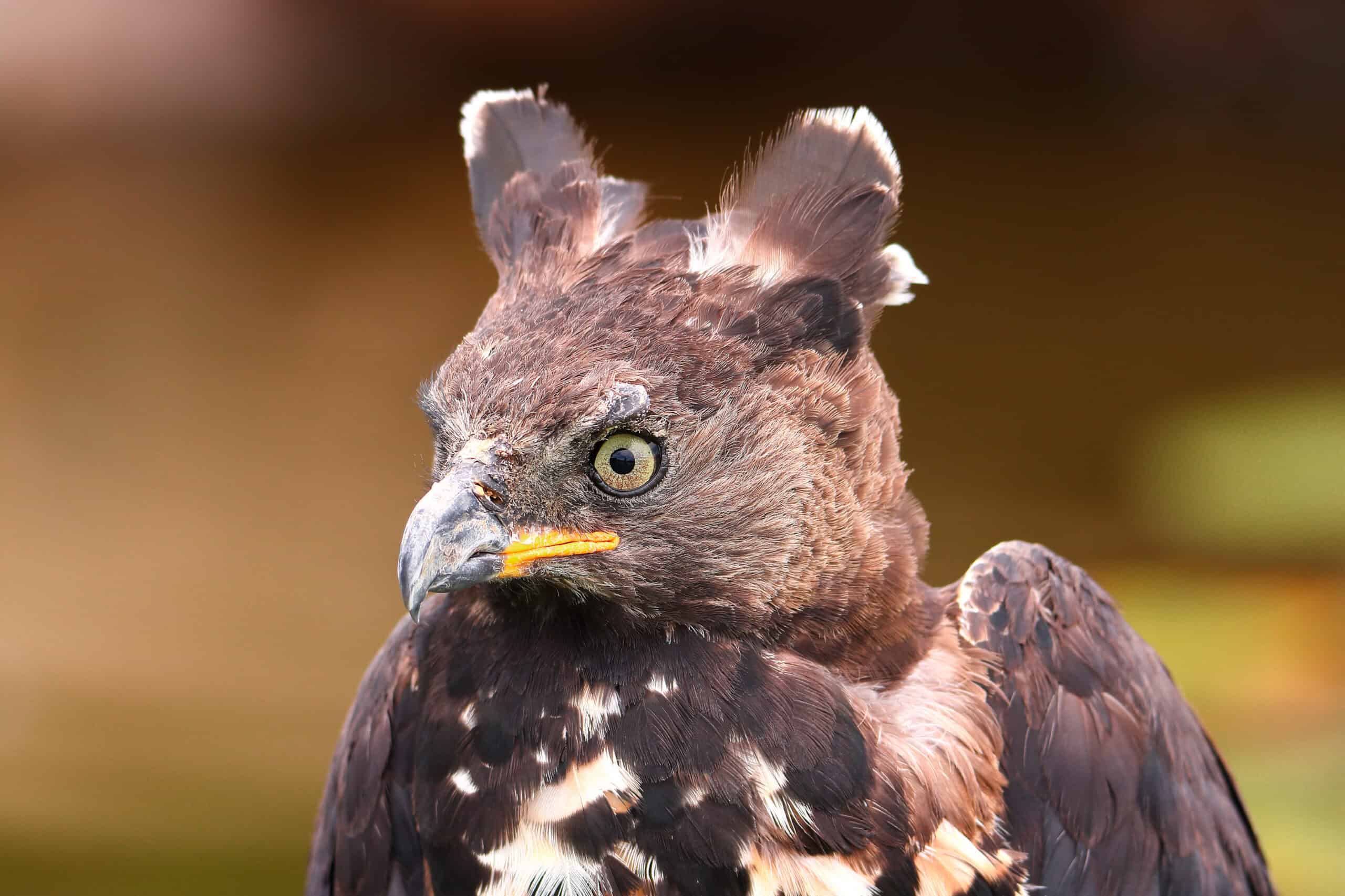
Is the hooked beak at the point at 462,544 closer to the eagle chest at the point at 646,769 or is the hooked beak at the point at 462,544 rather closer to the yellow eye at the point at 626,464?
the yellow eye at the point at 626,464

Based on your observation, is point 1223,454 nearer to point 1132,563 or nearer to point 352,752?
point 1132,563

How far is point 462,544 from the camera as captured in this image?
1950 mm

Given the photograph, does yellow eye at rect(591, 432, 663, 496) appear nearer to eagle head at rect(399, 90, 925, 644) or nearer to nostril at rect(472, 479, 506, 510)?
eagle head at rect(399, 90, 925, 644)

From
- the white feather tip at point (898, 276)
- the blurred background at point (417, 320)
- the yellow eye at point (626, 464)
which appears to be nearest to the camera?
the yellow eye at point (626, 464)

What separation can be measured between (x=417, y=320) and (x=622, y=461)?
4608 mm

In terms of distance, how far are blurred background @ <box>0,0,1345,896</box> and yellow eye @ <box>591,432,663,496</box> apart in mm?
4293

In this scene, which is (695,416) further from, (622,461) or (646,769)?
(646,769)

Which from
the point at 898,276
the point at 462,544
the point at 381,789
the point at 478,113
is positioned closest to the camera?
the point at 462,544

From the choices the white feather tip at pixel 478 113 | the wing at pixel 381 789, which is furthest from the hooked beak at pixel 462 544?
the white feather tip at pixel 478 113

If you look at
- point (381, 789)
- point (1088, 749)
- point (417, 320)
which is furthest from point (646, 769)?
point (417, 320)

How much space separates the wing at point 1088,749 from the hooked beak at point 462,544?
0.85 meters

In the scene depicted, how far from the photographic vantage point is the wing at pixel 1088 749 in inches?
92.6

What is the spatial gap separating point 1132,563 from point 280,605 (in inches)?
164

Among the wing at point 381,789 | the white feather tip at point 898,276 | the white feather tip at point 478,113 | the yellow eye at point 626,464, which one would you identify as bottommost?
the wing at point 381,789
